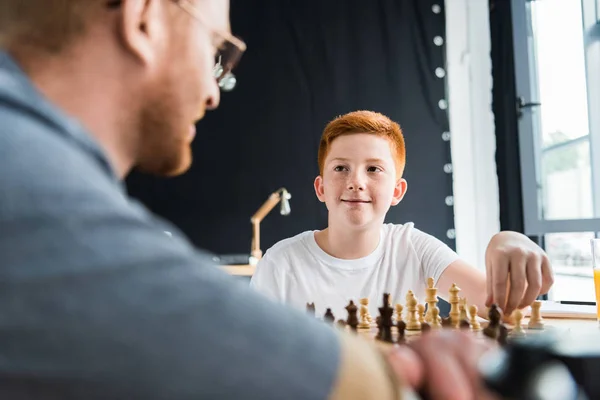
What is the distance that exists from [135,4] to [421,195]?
300 centimetres

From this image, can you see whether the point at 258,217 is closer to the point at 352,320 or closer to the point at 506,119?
the point at 506,119

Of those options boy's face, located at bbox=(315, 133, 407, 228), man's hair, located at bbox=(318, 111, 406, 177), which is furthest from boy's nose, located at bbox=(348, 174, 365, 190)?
man's hair, located at bbox=(318, 111, 406, 177)

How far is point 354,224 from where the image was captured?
5.62ft

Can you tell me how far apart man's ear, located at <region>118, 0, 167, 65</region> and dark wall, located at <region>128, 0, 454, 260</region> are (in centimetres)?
280

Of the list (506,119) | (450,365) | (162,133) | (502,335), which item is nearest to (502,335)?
(502,335)

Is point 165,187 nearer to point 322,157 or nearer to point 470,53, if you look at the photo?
point 322,157

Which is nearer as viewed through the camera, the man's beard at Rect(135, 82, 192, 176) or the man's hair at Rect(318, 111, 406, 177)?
the man's beard at Rect(135, 82, 192, 176)

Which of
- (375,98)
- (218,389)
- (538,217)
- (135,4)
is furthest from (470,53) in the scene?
(218,389)

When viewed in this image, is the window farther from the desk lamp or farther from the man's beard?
the man's beard

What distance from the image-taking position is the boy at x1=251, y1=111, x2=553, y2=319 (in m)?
1.69

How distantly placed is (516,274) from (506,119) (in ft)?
7.37

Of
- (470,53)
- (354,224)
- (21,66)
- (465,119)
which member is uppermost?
(470,53)

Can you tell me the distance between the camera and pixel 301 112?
3480mm

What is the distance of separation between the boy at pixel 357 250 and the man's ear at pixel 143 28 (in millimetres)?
1111
